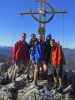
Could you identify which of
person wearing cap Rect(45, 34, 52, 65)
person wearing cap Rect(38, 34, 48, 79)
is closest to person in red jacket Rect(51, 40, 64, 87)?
person wearing cap Rect(45, 34, 52, 65)

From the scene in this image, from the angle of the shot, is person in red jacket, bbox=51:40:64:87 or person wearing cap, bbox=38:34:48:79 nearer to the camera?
person in red jacket, bbox=51:40:64:87

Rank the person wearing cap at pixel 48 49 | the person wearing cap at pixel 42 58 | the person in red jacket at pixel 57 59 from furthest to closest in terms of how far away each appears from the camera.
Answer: the person wearing cap at pixel 42 58 → the person wearing cap at pixel 48 49 → the person in red jacket at pixel 57 59

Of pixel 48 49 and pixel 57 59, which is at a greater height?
pixel 48 49

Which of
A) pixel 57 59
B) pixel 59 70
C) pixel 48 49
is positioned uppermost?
pixel 48 49

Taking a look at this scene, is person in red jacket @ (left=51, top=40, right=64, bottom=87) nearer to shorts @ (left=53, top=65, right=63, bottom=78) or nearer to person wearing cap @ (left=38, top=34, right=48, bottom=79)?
shorts @ (left=53, top=65, right=63, bottom=78)

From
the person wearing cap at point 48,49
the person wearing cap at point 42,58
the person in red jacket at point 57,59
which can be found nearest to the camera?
the person in red jacket at point 57,59

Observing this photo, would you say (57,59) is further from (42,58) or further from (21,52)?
(21,52)

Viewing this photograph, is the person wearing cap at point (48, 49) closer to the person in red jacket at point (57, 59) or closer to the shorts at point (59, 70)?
the person in red jacket at point (57, 59)

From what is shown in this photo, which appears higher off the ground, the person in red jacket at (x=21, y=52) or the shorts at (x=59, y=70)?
the person in red jacket at (x=21, y=52)

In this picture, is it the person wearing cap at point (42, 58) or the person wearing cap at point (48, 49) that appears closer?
the person wearing cap at point (48, 49)

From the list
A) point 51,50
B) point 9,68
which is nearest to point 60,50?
point 51,50

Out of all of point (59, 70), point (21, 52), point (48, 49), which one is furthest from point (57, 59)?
point (21, 52)

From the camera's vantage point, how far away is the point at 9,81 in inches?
939

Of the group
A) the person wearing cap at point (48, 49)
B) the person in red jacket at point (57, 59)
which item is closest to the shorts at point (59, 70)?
the person in red jacket at point (57, 59)
